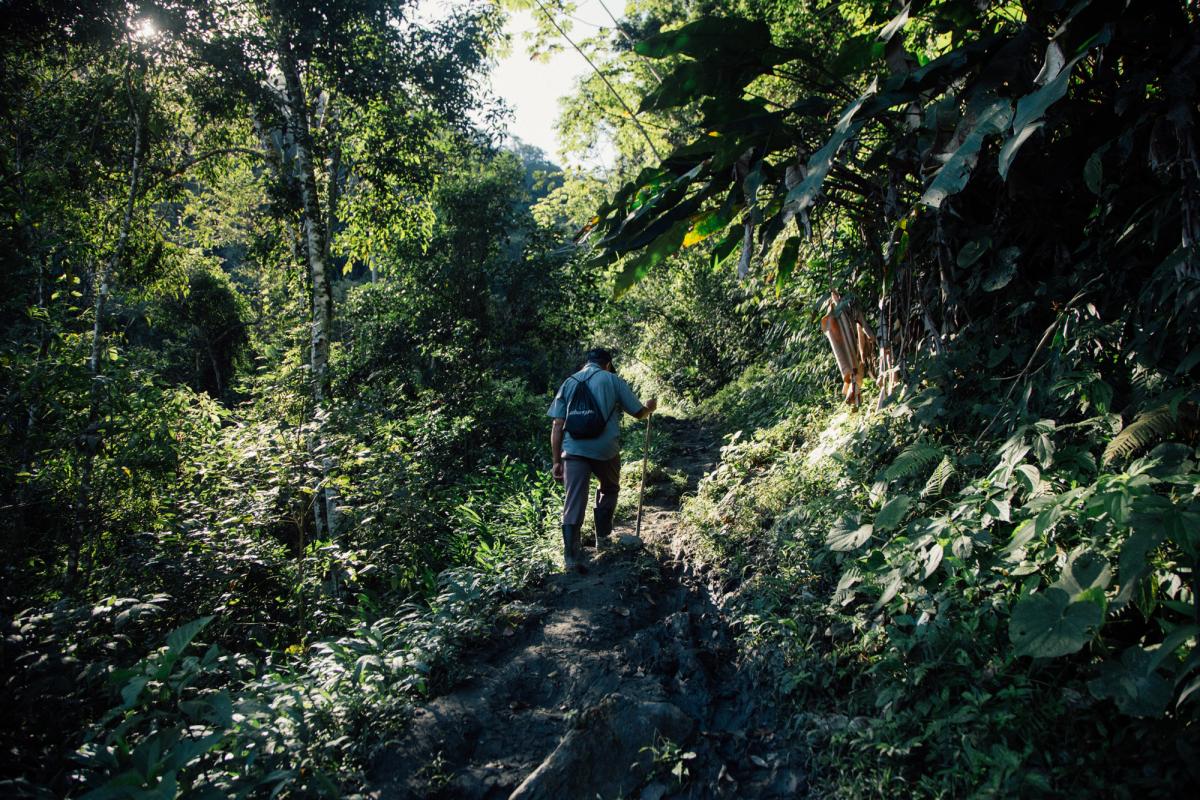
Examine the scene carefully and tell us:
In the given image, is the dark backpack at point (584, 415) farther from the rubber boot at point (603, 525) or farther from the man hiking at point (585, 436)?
the rubber boot at point (603, 525)

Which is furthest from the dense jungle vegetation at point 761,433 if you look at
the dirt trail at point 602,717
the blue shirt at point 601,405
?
the blue shirt at point 601,405

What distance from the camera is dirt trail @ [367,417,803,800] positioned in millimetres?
2912

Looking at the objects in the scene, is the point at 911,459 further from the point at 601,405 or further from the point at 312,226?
the point at 312,226

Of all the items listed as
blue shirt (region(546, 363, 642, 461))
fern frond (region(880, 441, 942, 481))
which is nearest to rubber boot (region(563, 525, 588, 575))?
blue shirt (region(546, 363, 642, 461))

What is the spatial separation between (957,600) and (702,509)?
2.96 meters

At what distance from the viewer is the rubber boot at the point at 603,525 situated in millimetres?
5870

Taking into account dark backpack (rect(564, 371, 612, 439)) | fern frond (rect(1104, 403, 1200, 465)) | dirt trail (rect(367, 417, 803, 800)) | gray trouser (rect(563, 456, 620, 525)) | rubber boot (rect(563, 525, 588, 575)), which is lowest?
dirt trail (rect(367, 417, 803, 800))

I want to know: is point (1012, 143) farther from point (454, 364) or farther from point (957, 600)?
point (454, 364)

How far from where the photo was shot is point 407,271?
13.4m

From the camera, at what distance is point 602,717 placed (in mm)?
3182

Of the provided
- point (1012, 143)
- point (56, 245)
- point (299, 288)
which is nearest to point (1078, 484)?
point (1012, 143)

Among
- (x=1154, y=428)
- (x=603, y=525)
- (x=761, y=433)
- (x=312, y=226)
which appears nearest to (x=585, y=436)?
(x=603, y=525)

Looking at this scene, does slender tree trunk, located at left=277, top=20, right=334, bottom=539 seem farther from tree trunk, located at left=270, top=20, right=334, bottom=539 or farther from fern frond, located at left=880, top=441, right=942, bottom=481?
fern frond, located at left=880, top=441, right=942, bottom=481

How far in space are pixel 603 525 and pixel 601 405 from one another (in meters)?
1.28
